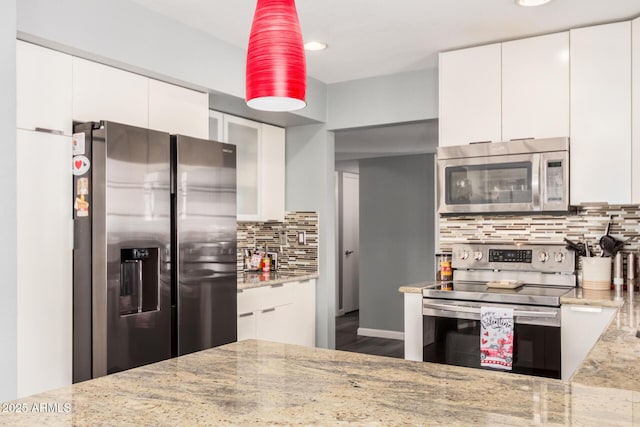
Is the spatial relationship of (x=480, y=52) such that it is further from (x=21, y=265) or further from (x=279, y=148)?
(x=21, y=265)

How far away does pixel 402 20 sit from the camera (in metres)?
3.07

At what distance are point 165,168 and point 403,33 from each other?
1609mm

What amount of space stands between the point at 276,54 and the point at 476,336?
2.24 m

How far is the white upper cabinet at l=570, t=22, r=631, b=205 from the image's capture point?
3.07m

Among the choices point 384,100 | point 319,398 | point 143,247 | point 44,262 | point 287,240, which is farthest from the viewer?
point 287,240

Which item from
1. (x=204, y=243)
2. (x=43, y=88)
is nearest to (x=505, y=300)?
(x=204, y=243)

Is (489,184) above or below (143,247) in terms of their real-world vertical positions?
above

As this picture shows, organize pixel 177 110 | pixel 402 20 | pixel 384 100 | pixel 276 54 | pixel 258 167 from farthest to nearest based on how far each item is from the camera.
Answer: pixel 258 167, pixel 384 100, pixel 177 110, pixel 402 20, pixel 276 54

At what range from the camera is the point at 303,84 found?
150 cm

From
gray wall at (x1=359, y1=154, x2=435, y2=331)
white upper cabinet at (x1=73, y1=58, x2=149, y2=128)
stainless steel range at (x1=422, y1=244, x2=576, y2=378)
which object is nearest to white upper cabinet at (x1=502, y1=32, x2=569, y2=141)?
stainless steel range at (x1=422, y1=244, x2=576, y2=378)

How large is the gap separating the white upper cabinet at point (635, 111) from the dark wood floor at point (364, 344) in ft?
9.29

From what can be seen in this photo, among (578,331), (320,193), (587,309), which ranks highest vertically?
(320,193)

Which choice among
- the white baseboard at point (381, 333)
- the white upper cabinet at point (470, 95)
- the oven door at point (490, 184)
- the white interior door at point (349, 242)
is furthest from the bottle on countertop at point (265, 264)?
the white interior door at point (349, 242)

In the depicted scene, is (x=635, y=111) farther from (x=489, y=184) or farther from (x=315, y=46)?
(x=315, y=46)
